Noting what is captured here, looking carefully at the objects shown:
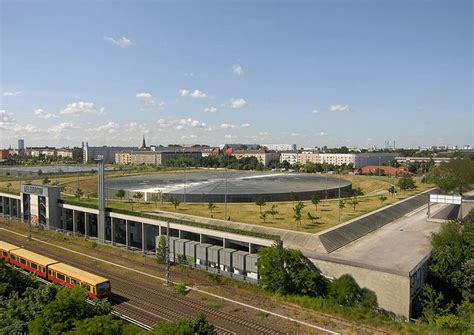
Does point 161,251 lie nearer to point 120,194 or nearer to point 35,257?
point 35,257

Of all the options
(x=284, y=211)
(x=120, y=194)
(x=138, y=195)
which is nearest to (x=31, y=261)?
(x=138, y=195)

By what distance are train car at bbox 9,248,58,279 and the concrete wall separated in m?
36.3

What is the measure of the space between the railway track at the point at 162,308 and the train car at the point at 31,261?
309 inches

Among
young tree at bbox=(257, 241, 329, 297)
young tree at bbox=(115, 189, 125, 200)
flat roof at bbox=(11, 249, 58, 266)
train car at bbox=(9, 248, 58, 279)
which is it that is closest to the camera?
young tree at bbox=(257, 241, 329, 297)

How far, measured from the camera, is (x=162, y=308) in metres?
40.7

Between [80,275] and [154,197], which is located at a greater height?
[154,197]

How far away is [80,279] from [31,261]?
12.3 m

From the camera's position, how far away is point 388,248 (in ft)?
171

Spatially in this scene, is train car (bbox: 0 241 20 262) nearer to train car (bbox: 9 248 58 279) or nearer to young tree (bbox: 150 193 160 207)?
train car (bbox: 9 248 58 279)

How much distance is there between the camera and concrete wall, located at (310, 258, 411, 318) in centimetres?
3925

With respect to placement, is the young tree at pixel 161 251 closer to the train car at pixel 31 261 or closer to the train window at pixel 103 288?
the train window at pixel 103 288

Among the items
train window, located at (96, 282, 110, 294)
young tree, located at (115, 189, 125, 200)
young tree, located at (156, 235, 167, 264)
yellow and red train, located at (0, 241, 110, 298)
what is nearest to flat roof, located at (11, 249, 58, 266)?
yellow and red train, located at (0, 241, 110, 298)

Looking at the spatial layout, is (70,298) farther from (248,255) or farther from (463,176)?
(463,176)

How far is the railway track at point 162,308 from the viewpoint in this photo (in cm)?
3647
